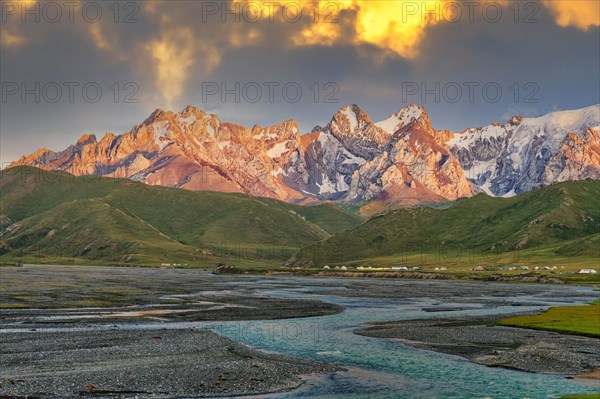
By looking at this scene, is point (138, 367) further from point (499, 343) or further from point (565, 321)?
point (565, 321)

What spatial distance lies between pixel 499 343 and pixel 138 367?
1570 inches

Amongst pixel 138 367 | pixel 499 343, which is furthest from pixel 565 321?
pixel 138 367

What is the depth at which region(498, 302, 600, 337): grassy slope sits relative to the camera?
7834cm

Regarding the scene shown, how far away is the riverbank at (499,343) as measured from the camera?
55938 mm

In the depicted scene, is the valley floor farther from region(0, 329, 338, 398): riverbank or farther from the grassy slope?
the grassy slope

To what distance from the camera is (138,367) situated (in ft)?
167

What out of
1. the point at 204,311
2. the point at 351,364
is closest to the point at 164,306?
the point at 204,311

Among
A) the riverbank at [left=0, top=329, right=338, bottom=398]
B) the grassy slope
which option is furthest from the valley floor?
the grassy slope

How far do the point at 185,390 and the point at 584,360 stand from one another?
3710cm

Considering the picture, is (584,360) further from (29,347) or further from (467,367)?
(29,347)

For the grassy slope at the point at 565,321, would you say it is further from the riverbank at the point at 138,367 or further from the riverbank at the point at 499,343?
the riverbank at the point at 138,367

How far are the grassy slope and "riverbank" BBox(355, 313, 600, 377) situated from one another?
2.59m

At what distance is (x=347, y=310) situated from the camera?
111812mm

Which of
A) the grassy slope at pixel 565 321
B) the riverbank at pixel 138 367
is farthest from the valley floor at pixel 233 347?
the grassy slope at pixel 565 321
